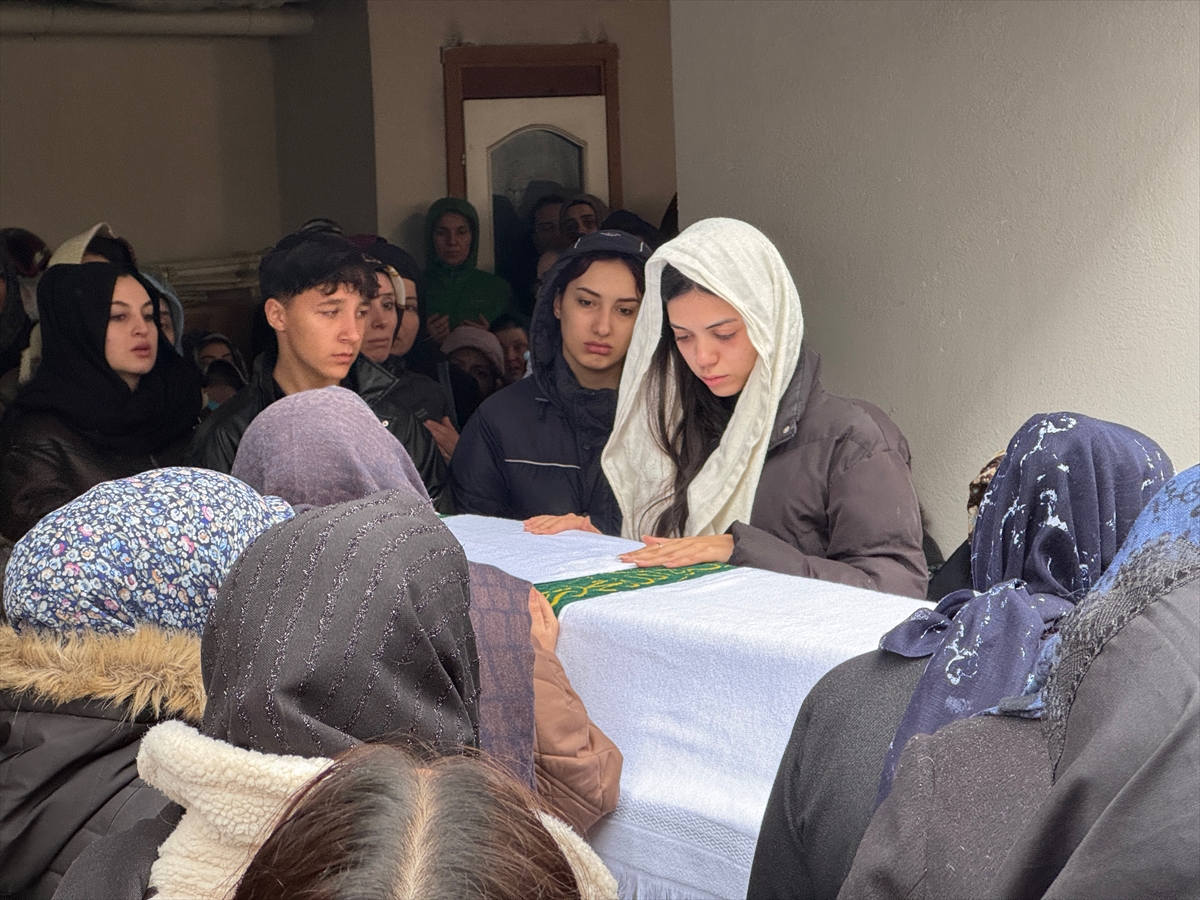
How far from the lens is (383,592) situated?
138 centimetres

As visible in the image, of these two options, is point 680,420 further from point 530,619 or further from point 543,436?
point 530,619

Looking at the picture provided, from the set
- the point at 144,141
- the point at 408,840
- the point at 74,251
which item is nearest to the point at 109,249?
the point at 74,251

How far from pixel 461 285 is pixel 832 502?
5.27m

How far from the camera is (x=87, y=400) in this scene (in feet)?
13.1

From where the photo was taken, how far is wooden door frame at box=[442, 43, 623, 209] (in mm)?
8078

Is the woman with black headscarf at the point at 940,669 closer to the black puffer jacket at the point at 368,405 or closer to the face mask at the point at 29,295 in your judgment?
the black puffer jacket at the point at 368,405

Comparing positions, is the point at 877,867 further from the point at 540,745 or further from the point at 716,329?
the point at 716,329

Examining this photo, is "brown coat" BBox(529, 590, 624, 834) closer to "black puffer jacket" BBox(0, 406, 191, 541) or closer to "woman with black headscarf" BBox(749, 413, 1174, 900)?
"woman with black headscarf" BBox(749, 413, 1174, 900)

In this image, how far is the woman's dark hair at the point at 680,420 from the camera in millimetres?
3016

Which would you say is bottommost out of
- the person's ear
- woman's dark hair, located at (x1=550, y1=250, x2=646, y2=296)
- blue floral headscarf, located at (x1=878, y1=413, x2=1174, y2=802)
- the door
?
blue floral headscarf, located at (x1=878, y1=413, x2=1174, y2=802)

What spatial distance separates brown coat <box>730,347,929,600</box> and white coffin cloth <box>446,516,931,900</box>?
0.42m

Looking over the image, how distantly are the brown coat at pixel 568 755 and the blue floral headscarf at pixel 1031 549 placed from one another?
51 centimetres

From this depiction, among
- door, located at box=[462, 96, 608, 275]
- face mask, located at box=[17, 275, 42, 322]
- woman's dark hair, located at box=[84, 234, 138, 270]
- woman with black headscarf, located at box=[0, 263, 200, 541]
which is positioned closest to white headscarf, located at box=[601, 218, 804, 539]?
woman with black headscarf, located at box=[0, 263, 200, 541]

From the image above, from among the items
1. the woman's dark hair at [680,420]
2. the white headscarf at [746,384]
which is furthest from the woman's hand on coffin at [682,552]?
the woman's dark hair at [680,420]
